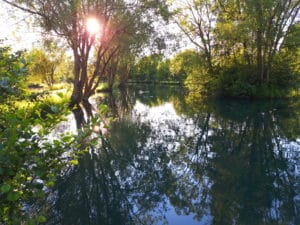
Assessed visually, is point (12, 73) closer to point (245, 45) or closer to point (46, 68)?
point (245, 45)

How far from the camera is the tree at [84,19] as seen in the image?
16.0 metres

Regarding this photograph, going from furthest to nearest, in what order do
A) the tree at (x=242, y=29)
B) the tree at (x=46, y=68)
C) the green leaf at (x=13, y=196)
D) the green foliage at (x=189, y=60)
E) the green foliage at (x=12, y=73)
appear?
the tree at (x=46, y=68), the green foliage at (x=189, y=60), the tree at (x=242, y=29), the green foliage at (x=12, y=73), the green leaf at (x=13, y=196)

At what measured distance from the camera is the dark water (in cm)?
501

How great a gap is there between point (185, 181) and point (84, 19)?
49.0 feet

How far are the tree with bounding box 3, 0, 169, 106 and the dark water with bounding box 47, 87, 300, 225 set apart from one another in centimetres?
882

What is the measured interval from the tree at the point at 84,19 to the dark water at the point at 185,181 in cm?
882

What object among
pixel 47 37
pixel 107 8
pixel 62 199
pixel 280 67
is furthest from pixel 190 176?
pixel 280 67

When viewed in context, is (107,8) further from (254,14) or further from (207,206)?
(207,206)

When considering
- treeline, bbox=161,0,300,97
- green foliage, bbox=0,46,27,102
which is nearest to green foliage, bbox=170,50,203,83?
treeline, bbox=161,0,300,97

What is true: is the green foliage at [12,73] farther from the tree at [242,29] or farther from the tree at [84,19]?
the tree at [242,29]

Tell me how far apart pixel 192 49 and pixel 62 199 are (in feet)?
90.8

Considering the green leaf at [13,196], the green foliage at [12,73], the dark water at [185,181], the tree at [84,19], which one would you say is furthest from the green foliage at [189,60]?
the green leaf at [13,196]

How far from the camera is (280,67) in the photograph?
26.8 meters

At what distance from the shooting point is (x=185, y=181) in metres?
6.59
